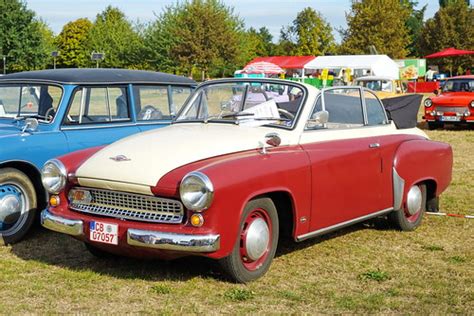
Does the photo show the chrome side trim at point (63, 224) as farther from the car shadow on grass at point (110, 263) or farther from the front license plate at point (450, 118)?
the front license plate at point (450, 118)

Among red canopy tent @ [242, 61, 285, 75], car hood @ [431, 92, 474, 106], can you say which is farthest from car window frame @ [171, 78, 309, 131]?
red canopy tent @ [242, 61, 285, 75]

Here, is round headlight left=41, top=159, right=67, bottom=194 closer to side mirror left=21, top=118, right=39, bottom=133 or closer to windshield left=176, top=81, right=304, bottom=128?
side mirror left=21, top=118, right=39, bottom=133

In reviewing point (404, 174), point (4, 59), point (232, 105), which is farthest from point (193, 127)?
point (4, 59)

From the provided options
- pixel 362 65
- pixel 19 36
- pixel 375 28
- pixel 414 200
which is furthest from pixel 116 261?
pixel 19 36

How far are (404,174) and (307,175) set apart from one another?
162 cm

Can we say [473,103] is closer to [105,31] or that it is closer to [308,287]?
[308,287]

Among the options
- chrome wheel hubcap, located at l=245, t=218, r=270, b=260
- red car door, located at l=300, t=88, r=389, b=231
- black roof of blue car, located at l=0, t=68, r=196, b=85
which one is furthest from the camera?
black roof of blue car, located at l=0, t=68, r=196, b=85

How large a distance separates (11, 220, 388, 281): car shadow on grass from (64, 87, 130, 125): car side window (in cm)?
126

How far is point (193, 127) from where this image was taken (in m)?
5.83

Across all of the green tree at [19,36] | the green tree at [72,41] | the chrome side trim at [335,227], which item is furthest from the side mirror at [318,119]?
the green tree at [72,41]

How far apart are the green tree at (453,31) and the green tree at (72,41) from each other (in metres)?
39.9

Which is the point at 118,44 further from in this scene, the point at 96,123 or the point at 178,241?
the point at 178,241

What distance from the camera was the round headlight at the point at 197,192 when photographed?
14.8 ft

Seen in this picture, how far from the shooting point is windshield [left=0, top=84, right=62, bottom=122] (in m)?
6.90
